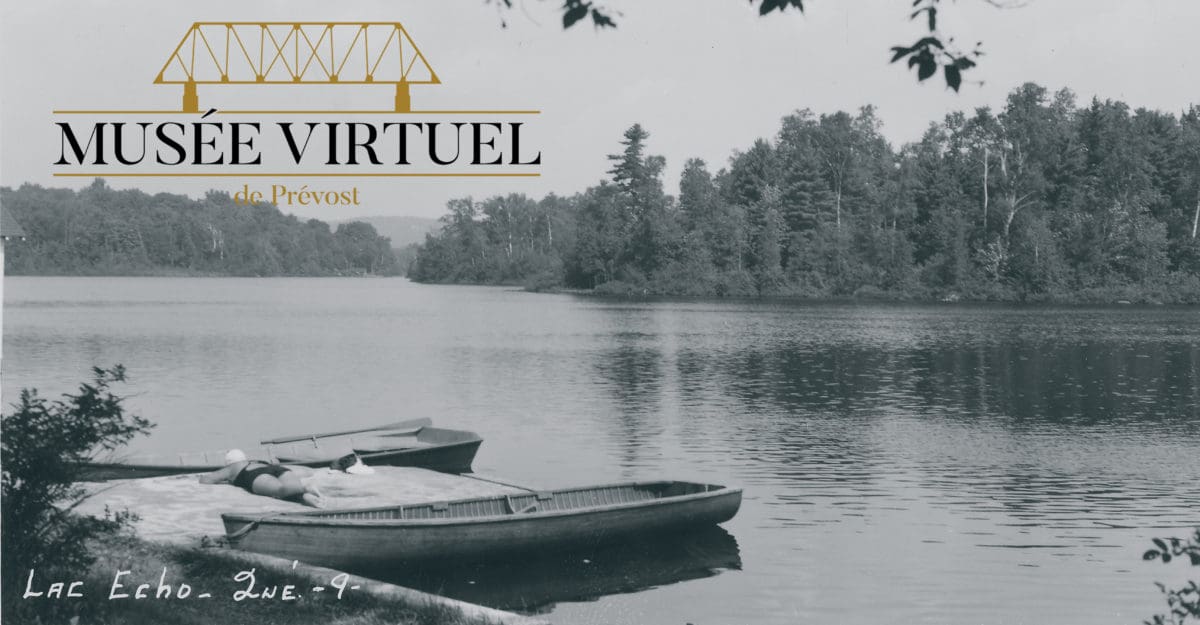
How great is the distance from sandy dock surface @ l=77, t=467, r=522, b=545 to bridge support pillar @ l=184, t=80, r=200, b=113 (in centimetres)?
381

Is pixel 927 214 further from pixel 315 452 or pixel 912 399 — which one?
pixel 315 452

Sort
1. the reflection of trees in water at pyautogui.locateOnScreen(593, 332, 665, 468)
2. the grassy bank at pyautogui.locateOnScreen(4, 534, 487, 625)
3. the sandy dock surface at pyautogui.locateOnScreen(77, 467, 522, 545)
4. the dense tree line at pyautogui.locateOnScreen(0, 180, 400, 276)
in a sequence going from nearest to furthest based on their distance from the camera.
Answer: the grassy bank at pyautogui.locateOnScreen(4, 534, 487, 625)
the sandy dock surface at pyautogui.locateOnScreen(77, 467, 522, 545)
the reflection of trees in water at pyautogui.locateOnScreen(593, 332, 665, 468)
the dense tree line at pyautogui.locateOnScreen(0, 180, 400, 276)

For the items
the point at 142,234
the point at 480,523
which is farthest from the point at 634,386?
the point at 142,234

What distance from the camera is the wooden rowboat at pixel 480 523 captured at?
41.3 ft

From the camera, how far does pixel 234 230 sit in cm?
15025

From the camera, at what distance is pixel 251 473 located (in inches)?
640

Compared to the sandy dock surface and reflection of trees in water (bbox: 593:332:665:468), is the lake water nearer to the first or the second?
reflection of trees in water (bbox: 593:332:665:468)

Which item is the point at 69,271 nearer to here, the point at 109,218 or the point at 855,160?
the point at 109,218

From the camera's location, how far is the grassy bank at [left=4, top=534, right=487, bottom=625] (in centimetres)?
772

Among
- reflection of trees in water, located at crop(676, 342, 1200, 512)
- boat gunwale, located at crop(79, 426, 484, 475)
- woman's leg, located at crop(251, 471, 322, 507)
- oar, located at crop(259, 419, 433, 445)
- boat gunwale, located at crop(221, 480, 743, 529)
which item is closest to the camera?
boat gunwale, located at crop(221, 480, 743, 529)

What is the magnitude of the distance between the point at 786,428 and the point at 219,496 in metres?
14.9

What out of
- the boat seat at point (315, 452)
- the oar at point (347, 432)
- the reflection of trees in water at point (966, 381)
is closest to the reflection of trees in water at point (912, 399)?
the reflection of trees in water at point (966, 381)

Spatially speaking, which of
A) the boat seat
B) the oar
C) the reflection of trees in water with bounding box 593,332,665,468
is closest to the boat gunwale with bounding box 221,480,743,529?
the boat seat

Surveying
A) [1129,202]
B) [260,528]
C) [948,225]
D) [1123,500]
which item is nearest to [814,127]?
[948,225]
